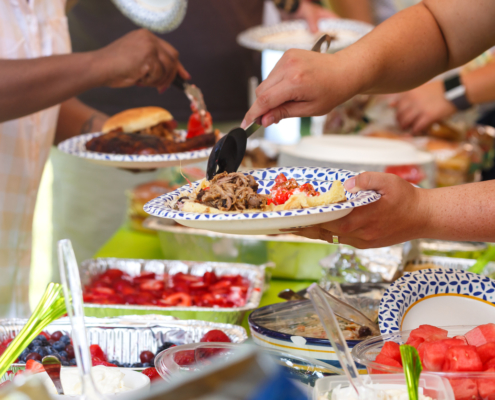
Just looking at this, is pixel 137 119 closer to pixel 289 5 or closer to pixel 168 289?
pixel 168 289

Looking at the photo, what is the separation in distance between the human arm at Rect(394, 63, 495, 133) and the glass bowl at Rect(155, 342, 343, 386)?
7.98ft

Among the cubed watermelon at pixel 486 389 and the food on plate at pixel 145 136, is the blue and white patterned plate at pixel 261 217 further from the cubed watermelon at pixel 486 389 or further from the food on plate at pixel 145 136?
the food on plate at pixel 145 136

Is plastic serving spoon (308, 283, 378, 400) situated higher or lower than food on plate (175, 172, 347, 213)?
lower

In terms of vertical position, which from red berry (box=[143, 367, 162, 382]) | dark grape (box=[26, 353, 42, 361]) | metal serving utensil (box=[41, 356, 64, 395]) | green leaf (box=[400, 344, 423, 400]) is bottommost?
dark grape (box=[26, 353, 42, 361])

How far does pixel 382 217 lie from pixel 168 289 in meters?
0.79

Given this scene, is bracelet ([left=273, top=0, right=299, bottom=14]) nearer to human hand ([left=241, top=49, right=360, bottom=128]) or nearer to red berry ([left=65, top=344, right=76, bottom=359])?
human hand ([left=241, top=49, right=360, bottom=128])

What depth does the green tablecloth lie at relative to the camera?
1.66 metres

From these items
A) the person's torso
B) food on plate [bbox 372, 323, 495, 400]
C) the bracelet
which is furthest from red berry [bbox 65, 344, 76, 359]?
the bracelet

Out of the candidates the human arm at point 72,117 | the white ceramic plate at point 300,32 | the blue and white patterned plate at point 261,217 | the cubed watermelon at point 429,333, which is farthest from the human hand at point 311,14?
the cubed watermelon at point 429,333

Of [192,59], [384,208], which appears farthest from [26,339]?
[192,59]

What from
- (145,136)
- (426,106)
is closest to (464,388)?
(145,136)

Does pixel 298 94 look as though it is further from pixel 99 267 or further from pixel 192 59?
pixel 192 59

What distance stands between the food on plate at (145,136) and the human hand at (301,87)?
→ 0.87 ft

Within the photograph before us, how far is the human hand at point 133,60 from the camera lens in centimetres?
130
